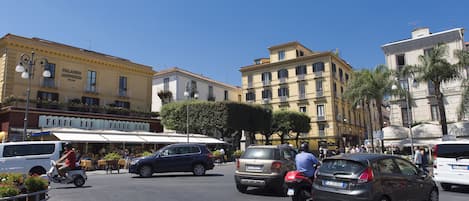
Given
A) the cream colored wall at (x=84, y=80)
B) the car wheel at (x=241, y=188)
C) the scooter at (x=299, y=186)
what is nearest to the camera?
the scooter at (x=299, y=186)

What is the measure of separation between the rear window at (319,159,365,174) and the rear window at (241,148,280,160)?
2.85 m

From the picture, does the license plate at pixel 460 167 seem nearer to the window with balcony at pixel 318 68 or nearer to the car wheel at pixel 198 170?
the car wheel at pixel 198 170

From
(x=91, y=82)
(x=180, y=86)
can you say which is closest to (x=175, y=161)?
(x=91, y=82)

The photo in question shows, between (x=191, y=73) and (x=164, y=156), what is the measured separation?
41547 millimetres

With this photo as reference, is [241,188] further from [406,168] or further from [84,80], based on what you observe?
[84,80]

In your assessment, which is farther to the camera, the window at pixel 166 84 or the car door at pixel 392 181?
the window at pixel 166 84

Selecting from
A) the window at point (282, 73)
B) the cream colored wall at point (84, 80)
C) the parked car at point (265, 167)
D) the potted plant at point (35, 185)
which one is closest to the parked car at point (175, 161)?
the parked car at point (265, 167)

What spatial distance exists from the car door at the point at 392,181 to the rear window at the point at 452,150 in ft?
17.5

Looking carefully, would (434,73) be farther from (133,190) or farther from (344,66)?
(344,66)

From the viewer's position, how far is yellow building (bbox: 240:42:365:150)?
5153cm

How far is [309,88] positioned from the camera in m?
53.5

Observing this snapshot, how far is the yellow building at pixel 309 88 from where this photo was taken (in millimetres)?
51531

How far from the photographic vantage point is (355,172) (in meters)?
7.24

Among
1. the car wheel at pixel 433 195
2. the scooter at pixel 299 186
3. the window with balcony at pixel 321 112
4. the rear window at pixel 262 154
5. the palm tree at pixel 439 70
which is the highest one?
the palm tree at pixel 439 70
